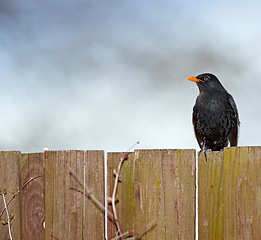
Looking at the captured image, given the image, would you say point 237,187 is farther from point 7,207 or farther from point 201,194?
point 7,207

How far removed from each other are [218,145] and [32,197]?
2901 millimetres

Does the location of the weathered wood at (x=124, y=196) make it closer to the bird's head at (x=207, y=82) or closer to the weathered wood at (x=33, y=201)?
the weathered wood at (x=33, y=201)

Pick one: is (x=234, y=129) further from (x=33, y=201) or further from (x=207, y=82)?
(x=33, y=201)

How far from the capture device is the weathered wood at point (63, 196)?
3.19 meters

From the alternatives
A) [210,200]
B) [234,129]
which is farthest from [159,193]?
[234,129]

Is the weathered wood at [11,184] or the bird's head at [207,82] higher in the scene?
the bird's head at [207,82]

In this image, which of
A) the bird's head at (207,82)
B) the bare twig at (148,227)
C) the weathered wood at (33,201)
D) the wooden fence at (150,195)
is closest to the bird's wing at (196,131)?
the bird's head at (207,82)

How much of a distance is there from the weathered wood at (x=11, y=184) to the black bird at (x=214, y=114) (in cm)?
258

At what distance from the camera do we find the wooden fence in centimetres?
302

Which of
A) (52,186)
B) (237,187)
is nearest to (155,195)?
(237,187)

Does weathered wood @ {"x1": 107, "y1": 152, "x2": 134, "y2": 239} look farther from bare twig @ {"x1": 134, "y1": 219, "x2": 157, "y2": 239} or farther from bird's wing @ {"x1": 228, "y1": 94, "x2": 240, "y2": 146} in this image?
bird's wing @ {"x1": 228, "y1": 94, "x2": 240, "y2": 146}

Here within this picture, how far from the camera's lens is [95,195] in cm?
315

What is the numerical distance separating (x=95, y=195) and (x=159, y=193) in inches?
22.0

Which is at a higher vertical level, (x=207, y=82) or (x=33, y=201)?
(x=207, y=82)
